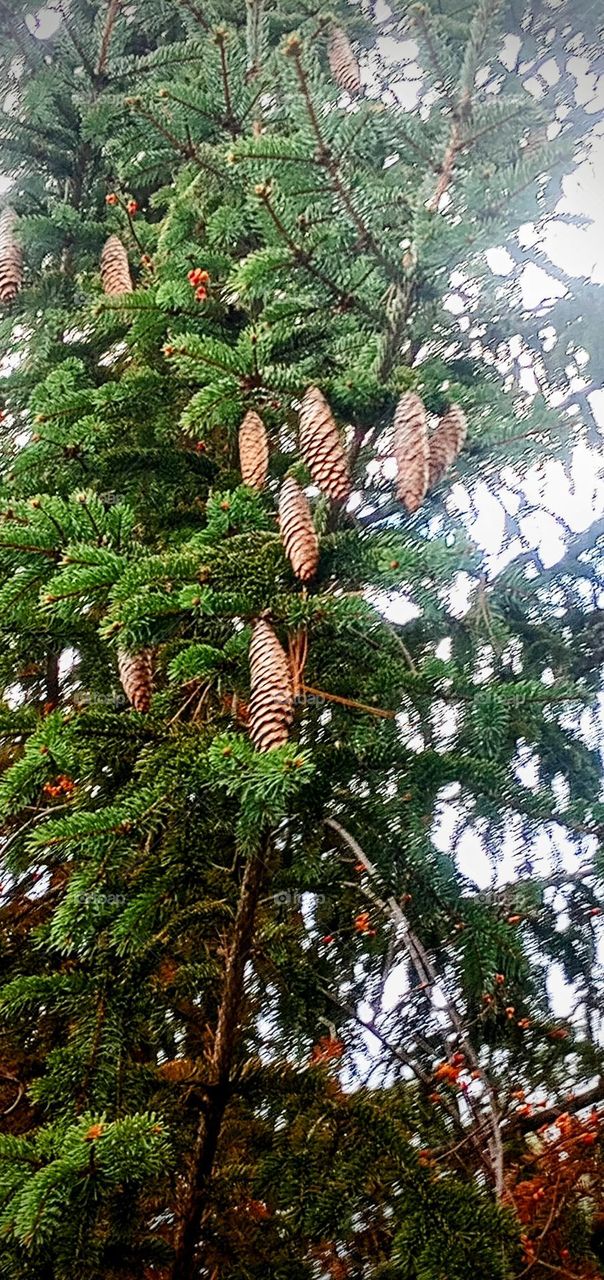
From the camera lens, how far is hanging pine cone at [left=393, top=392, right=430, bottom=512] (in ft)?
3.79

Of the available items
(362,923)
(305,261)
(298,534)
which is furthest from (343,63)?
(362,923)

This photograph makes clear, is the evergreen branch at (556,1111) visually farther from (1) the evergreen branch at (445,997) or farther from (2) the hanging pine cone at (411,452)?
(2) the hanging pine cone at (411,452)

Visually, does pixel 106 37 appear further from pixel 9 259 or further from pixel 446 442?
pixel 446 442

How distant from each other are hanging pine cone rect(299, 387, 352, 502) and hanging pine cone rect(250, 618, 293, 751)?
260 millimetres

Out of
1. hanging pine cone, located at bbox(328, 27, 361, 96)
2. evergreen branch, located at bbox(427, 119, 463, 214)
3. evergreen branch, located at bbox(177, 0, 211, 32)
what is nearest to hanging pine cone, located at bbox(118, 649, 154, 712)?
evergreen branch, located at bbox(427, 119, 463, 214)

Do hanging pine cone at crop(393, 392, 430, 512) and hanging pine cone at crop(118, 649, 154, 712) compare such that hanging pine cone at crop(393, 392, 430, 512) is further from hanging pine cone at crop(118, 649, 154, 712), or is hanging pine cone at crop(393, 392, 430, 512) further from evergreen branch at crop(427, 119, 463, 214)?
hanging pine cone at crop(118, 649, 154, 712)

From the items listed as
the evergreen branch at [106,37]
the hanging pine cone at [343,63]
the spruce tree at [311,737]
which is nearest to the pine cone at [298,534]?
the spruce tree at [311,737]

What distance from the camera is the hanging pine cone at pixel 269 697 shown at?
3.18 feet

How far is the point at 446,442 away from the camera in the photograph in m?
1.29

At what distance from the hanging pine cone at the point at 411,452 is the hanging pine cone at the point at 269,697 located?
0.28 m

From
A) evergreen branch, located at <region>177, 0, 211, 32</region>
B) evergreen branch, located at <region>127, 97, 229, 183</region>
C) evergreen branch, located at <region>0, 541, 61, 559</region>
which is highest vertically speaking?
evergreen branch, located at <region>177, 0, 211, 32</region>

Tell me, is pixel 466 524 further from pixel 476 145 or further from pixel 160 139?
pixel 160 139

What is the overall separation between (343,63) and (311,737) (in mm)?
1445

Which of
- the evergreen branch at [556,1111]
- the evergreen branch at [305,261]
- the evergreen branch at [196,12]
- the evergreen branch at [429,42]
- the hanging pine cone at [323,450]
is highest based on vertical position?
the evergreen branch at [196,12]
